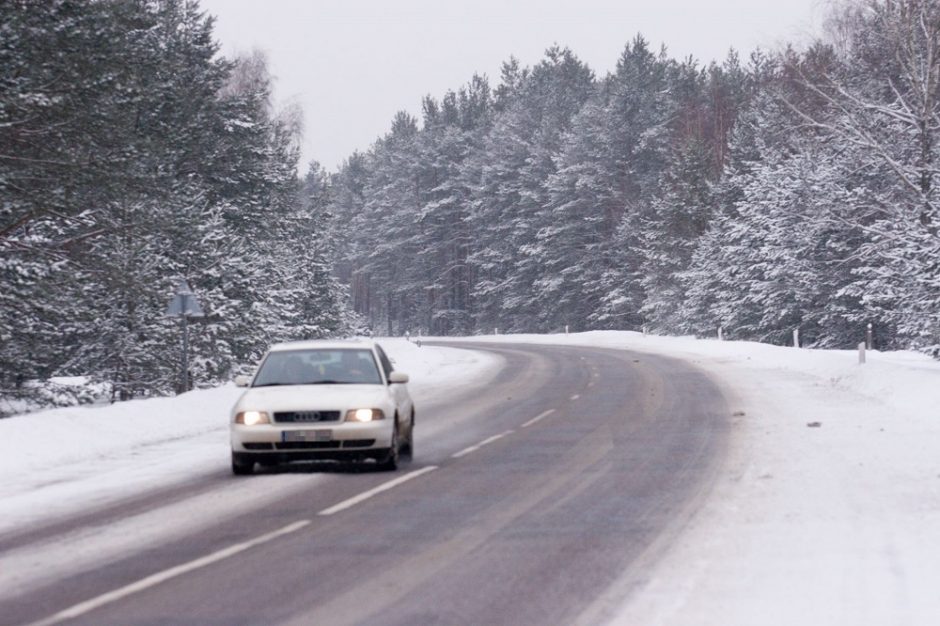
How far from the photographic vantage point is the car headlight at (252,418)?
14391mm

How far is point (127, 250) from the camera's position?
2938cm

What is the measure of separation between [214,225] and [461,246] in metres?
82.3

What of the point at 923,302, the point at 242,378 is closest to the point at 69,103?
the point at 242,378

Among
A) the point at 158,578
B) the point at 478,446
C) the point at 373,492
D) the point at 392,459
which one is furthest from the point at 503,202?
the point at 158,578

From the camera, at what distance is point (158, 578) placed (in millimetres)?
8211

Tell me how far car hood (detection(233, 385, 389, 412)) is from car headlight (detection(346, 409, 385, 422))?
0.16 ft

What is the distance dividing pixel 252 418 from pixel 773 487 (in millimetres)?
5865

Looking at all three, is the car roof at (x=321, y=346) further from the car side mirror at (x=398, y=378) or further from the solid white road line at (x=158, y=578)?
the solid white road line at (x=158, y=578)

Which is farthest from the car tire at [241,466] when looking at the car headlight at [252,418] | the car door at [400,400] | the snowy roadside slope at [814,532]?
the snowy roadside slope at [814,532]

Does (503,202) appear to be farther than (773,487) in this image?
Yes

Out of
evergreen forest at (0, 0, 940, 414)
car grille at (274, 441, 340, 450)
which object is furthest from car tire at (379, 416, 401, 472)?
evergreen forest at (0, 0, 940, 414)

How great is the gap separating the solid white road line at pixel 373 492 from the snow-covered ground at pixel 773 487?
1232 millimetres

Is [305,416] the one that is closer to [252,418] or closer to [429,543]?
[252,418]

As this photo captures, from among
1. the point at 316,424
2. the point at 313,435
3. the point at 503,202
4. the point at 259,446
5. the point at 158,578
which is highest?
the point at 503,202
